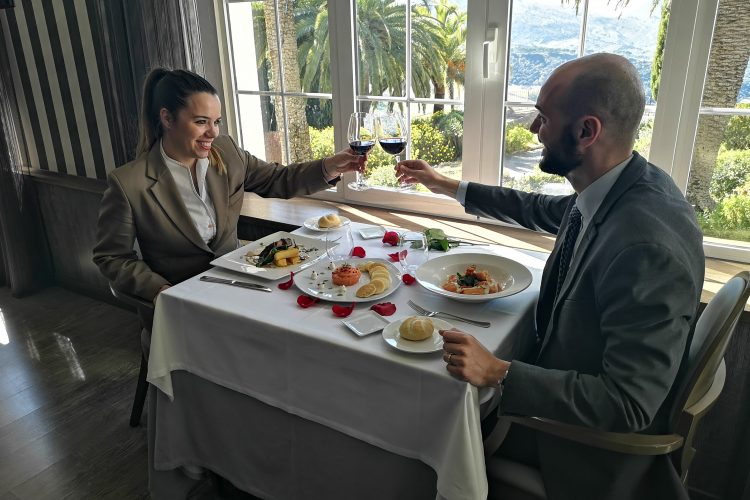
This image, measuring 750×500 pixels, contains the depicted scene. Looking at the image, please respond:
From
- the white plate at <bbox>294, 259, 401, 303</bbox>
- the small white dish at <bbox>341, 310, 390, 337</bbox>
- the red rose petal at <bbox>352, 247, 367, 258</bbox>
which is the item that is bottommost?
the small white dish at <bbox>341, 310, 390, 337</bbox>

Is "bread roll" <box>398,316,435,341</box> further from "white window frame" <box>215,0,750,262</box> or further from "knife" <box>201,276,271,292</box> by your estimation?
"white window frame" <box>215,0,750,262</box>

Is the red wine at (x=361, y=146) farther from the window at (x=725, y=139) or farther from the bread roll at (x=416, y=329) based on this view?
the window at (x=725, y=139)

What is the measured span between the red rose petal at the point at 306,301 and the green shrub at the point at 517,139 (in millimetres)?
1261

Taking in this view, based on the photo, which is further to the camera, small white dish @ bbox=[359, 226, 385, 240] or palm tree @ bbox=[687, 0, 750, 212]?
small white dish @ bbox=[359, 226, 385, 240]

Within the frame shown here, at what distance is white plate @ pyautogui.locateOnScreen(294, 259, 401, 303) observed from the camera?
4.52ft

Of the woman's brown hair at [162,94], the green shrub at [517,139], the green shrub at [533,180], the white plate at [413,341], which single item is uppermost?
the woman's brown hair at [162,94]

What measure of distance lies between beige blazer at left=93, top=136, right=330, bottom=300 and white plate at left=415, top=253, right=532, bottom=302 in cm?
79

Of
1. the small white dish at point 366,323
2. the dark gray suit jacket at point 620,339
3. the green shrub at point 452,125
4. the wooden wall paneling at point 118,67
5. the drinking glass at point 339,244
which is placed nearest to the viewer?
the dark gray suit jacket at point 620,339

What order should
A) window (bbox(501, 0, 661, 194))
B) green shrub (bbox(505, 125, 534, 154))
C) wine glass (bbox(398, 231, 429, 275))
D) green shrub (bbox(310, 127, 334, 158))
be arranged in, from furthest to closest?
green shrub (bbox(310, 127, 334, 158)) < green shrub (bbox(505, 125, 534, 154)) < window (bbox(501, 0, 661, 194)) < wine glass (bbox(398, 231, 429, 275))

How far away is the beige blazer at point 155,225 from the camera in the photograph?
1761mm

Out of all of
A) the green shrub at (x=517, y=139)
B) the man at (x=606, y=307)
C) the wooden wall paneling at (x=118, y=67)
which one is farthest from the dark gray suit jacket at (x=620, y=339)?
the wooden wall paneling at (x=118, y=67)

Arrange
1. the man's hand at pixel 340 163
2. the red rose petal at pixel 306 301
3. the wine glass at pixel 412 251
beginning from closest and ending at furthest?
1. the red rose petal at pixel 306 301
2. the wine glass at pixel 412 251
3. the man's hand at pixel 340 163

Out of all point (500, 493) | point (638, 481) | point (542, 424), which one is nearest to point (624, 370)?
point (542, 424)

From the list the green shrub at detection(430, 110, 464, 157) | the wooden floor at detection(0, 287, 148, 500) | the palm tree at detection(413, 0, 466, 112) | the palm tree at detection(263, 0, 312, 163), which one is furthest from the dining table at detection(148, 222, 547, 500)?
the palm tree at detection(263, 0, 312, 163)
